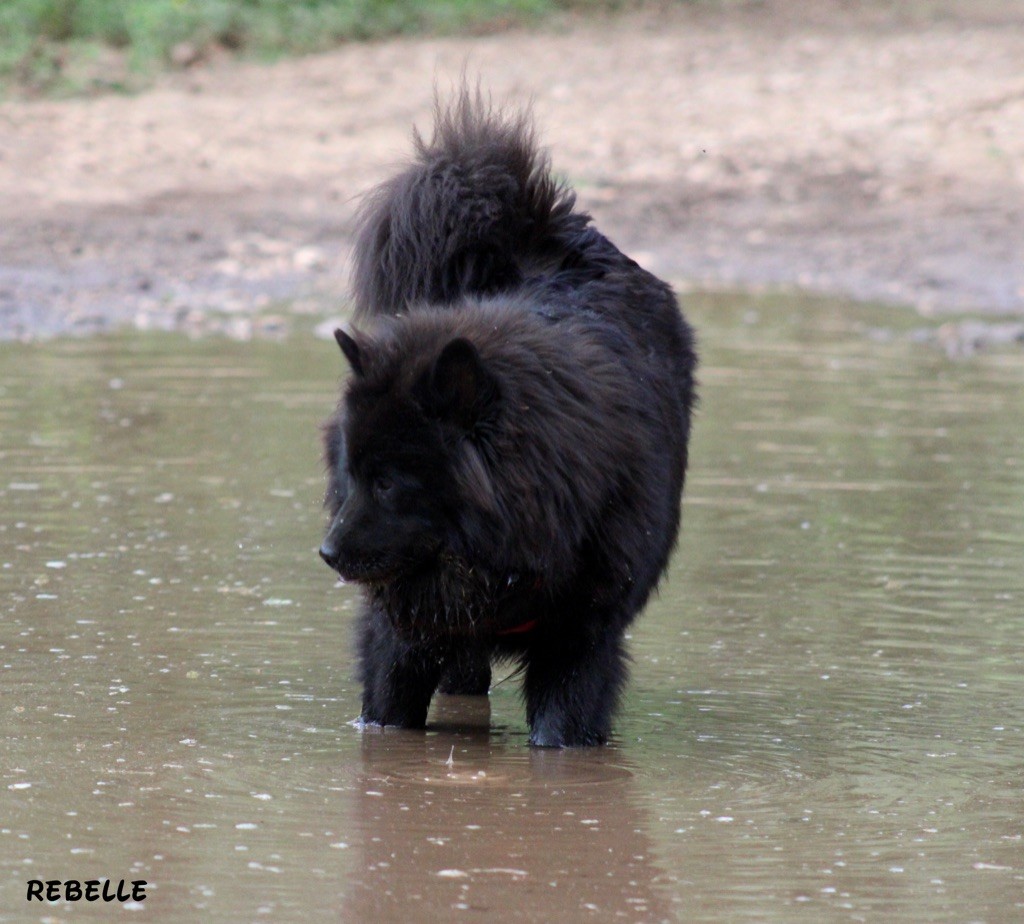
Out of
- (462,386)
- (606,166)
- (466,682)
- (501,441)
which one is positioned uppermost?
(606,166)

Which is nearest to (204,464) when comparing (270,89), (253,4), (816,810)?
(816,810)

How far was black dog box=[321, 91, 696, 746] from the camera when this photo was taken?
4805mm

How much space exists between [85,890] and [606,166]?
15.7 metres

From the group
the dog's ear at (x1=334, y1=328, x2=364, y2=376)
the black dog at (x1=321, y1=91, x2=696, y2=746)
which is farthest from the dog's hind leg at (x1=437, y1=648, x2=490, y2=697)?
the dog's ear at (x1=334, y1=328, x2=364, y2=376)

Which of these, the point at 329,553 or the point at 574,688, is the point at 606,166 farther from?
the point at 329,553

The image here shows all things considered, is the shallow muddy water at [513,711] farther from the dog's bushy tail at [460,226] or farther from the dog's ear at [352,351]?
the dog's bushy tail at [460,226]

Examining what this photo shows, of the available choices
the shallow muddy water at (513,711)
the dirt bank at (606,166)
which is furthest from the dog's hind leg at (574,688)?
the dirt bank at (606,166)

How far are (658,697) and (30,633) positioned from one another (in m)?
2.22

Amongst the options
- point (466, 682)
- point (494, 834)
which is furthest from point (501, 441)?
point (466, 682)

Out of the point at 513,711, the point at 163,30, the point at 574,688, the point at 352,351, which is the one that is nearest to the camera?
the point at 352,351

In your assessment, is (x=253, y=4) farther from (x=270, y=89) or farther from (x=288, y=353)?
(x=288, y=353)

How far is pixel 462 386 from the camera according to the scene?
475 centimetres

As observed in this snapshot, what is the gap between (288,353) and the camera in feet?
42.0

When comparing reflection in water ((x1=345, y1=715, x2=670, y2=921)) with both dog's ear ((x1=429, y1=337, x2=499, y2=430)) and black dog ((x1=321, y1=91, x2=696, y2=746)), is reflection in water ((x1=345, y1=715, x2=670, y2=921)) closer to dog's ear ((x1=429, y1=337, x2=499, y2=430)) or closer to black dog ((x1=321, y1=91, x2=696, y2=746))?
black dog ((x1=321, y1=91, x2=696, y2=746))
